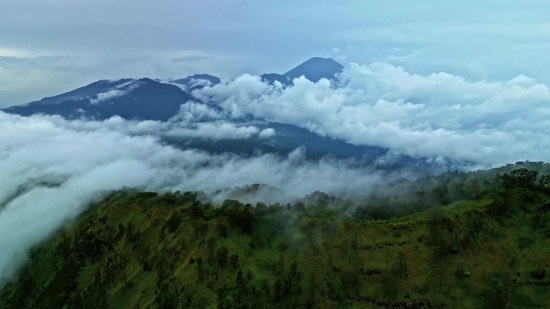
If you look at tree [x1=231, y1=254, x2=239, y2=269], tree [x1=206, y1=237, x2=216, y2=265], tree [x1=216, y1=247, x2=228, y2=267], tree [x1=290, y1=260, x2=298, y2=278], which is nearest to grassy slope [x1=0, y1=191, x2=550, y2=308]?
tree [x1=231, y1=254, x2=239, y2=269]

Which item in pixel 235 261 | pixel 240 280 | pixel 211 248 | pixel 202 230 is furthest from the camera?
pixel 202 230

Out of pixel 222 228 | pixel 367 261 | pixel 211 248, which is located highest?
pixel 222 228

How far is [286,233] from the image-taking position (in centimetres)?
18375

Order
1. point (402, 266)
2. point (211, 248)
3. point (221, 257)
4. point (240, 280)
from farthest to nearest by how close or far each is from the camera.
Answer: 1. point (211, 248)
2. point (221, 257)
3. point (240, 280)
4. point (402, 266)

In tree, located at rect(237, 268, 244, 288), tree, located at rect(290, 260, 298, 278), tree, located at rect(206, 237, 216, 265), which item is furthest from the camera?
tree, located at rect(206, 237, 216, 265)

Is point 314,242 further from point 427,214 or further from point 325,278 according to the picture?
point 427,214

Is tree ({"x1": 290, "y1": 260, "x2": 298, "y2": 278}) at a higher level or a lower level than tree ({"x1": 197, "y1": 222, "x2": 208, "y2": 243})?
lower

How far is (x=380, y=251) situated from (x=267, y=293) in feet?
163

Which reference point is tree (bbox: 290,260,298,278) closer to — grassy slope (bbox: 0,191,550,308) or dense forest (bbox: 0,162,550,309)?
dense forest (bbox: 0,162,550,309)

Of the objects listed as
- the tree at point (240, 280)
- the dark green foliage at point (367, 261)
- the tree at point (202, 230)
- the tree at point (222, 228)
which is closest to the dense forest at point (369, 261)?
the dark green foliage at point (367, 261)

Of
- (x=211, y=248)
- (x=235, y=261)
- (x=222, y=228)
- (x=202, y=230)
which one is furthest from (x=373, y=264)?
(x=202, y=230)

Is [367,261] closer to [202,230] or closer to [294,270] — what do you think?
[294,270]

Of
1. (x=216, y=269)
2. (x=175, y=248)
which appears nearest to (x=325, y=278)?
(x=216, y=269)

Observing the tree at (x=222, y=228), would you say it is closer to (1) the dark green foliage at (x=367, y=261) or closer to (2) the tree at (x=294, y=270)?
(1) the dark green foliage at (x=367, y=261)
